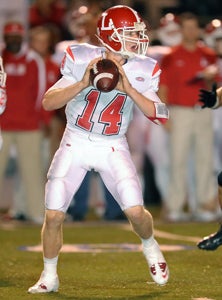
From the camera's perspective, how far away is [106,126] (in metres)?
6.40

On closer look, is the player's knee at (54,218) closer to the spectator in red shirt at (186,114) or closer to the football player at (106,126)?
the football player at (106,126)

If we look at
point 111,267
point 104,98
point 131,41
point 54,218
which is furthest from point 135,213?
point 111,267

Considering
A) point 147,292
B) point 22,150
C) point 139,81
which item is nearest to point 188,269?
point 147,292

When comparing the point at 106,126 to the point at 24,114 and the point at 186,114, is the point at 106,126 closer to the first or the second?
the point at 24,114

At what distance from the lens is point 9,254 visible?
8047 millimetres

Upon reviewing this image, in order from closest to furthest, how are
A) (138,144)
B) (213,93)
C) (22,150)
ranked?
1. (213,93)
2. (22,150)
3. (138,144)

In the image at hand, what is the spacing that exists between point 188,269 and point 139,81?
1411 mm

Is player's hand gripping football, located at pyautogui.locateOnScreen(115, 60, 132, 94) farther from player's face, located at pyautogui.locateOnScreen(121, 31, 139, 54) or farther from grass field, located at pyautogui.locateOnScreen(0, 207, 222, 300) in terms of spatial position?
grass field, located at pyautogui.locateOnScreen(0, 207, 222, 300)

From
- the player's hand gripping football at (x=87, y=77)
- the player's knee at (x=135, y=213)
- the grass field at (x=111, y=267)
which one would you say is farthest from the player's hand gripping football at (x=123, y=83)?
the grass field at (x=111, y=267)

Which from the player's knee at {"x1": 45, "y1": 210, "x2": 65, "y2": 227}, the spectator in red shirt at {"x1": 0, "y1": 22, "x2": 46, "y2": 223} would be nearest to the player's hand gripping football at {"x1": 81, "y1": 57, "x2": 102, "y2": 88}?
the player's knee at {"x1": 45, "y1": 210, "x2": 65, "y2": 227}

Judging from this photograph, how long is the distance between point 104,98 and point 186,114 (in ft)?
12.9

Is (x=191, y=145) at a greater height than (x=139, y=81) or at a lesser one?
lesser

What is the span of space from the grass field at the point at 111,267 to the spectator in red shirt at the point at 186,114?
563 mm

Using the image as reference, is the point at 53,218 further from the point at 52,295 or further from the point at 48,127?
the point at 48,127
